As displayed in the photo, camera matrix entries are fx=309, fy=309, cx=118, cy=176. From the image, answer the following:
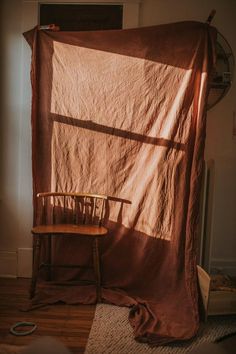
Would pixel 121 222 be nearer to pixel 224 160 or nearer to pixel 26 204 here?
pixel 26 204

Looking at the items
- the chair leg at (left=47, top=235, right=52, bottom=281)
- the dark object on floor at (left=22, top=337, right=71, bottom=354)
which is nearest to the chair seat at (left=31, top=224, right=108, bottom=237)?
the chair leg at (left=47, top=235, right=52, bottom=281)

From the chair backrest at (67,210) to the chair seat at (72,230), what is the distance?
121 mm

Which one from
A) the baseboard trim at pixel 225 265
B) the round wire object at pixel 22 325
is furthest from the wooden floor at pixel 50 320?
the baseboard trim at pixel 225 265

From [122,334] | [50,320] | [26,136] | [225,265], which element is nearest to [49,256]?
[50,320]

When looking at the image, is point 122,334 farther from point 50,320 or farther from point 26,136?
point 26,136

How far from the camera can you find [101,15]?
7.73ft

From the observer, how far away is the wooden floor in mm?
1647

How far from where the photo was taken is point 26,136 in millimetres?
2416

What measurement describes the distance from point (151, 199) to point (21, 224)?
1069 mm

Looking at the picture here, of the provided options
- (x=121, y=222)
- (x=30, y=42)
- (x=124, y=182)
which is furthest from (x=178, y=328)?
(x=30, y=42)

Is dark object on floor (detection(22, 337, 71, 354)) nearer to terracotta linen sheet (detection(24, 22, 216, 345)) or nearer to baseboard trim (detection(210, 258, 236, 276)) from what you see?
terracotta linen sheet (detection(24, 22, 216, 345))

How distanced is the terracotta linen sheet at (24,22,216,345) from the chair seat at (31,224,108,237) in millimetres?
207

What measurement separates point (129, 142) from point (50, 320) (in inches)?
50.0

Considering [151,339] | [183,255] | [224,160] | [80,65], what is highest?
[80,65]
